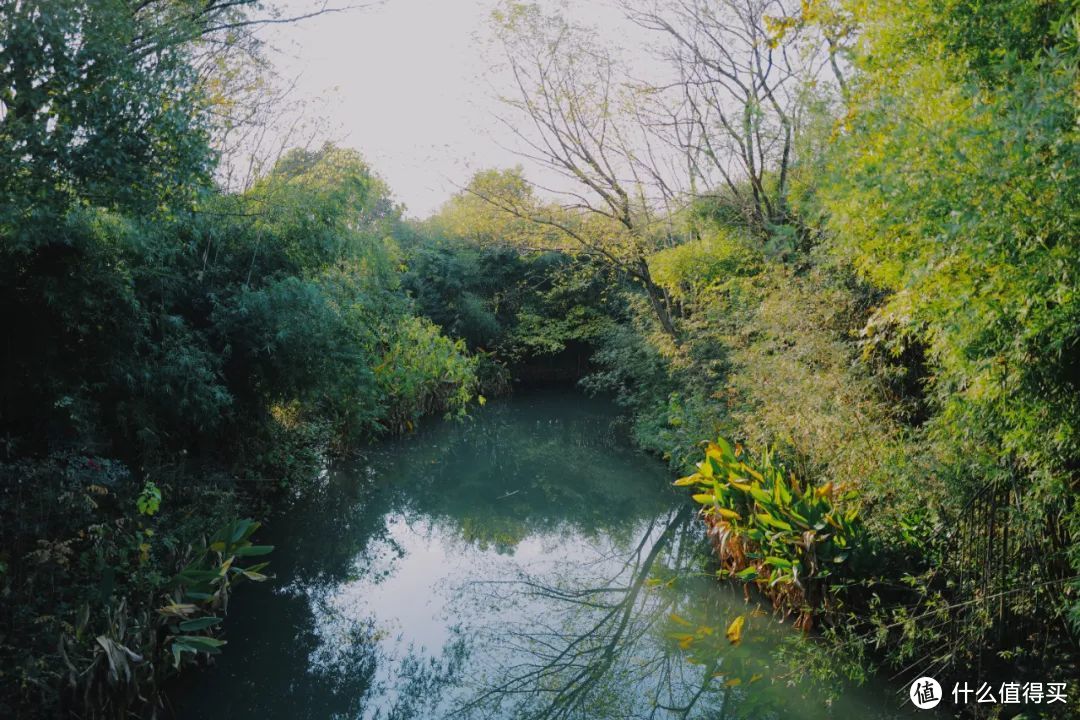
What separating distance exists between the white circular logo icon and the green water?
151 mm

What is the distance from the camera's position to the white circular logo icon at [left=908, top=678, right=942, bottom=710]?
3.95 meters

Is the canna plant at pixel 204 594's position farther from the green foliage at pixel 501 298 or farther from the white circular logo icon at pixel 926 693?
the green foliage at pixel 501 298

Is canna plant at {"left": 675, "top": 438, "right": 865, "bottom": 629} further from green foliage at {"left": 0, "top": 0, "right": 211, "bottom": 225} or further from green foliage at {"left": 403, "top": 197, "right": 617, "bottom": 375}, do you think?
green foliage at {"left": 403, "top": 197, "right": 617, "bottom": 375}

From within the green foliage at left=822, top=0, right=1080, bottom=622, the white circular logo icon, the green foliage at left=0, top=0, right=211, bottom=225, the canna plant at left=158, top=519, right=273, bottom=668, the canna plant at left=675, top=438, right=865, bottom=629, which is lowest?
the white circular logo icon

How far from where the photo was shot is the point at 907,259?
3922 millimetres

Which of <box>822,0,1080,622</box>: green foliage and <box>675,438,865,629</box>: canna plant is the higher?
<box>822,0,1080,622</box>: green foliage

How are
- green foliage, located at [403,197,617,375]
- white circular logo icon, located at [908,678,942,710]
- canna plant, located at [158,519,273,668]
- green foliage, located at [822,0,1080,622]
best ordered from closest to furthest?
green foliage, located at [822,0,1080,622] < white circular logo icon, located at [908,678,942,710] < canna plant, located at [158,519,273,668] < green foliage, located at [403,197,617,375]

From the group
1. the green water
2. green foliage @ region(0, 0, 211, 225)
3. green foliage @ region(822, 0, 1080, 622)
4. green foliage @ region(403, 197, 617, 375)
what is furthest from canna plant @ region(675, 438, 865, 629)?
green foliage @ region(403, 197, 617, 375)

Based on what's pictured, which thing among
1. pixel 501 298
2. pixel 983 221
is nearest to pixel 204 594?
pixel 983 221

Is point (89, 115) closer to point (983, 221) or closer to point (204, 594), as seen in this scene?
point (204, 594)

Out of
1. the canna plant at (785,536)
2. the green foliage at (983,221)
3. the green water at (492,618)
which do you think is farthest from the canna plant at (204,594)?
the green foliage at (983,221)

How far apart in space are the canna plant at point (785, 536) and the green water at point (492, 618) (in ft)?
1.13

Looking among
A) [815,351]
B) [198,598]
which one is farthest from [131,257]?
[815,351]

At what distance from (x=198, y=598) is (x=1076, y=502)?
16.3 ft
